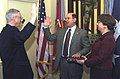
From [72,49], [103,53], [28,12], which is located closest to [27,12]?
[28,12]

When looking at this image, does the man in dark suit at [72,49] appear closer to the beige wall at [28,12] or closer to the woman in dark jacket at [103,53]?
the woman in dark jacket at [103,53]

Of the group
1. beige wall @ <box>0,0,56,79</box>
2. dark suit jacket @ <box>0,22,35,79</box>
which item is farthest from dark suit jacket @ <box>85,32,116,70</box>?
beige wall @ <box>0,0,56,79</box>

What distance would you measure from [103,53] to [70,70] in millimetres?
743

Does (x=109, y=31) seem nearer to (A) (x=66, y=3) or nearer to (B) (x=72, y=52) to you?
(B) (x=72, y=52)

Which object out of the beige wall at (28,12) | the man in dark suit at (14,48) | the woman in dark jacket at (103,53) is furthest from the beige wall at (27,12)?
the woman in dark jacket at (103,53)

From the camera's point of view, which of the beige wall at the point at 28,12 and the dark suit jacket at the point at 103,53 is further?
the beige wall at the point at 28,12

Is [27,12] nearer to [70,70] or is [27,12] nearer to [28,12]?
[28,12]

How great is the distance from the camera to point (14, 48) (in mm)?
3045

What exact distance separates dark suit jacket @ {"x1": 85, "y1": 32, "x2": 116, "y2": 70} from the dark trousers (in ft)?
1.56

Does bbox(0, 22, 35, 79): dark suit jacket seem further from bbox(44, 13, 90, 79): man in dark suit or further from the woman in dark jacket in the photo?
the woman in dark jacket

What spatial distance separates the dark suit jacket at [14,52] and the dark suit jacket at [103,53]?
815 millimetres

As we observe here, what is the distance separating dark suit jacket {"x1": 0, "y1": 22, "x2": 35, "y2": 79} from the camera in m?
2.97

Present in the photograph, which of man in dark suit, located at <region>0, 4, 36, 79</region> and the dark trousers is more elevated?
man in dark suit, located at <region>0, 4, 36, 79</region>

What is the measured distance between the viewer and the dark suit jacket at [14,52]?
297 cm
